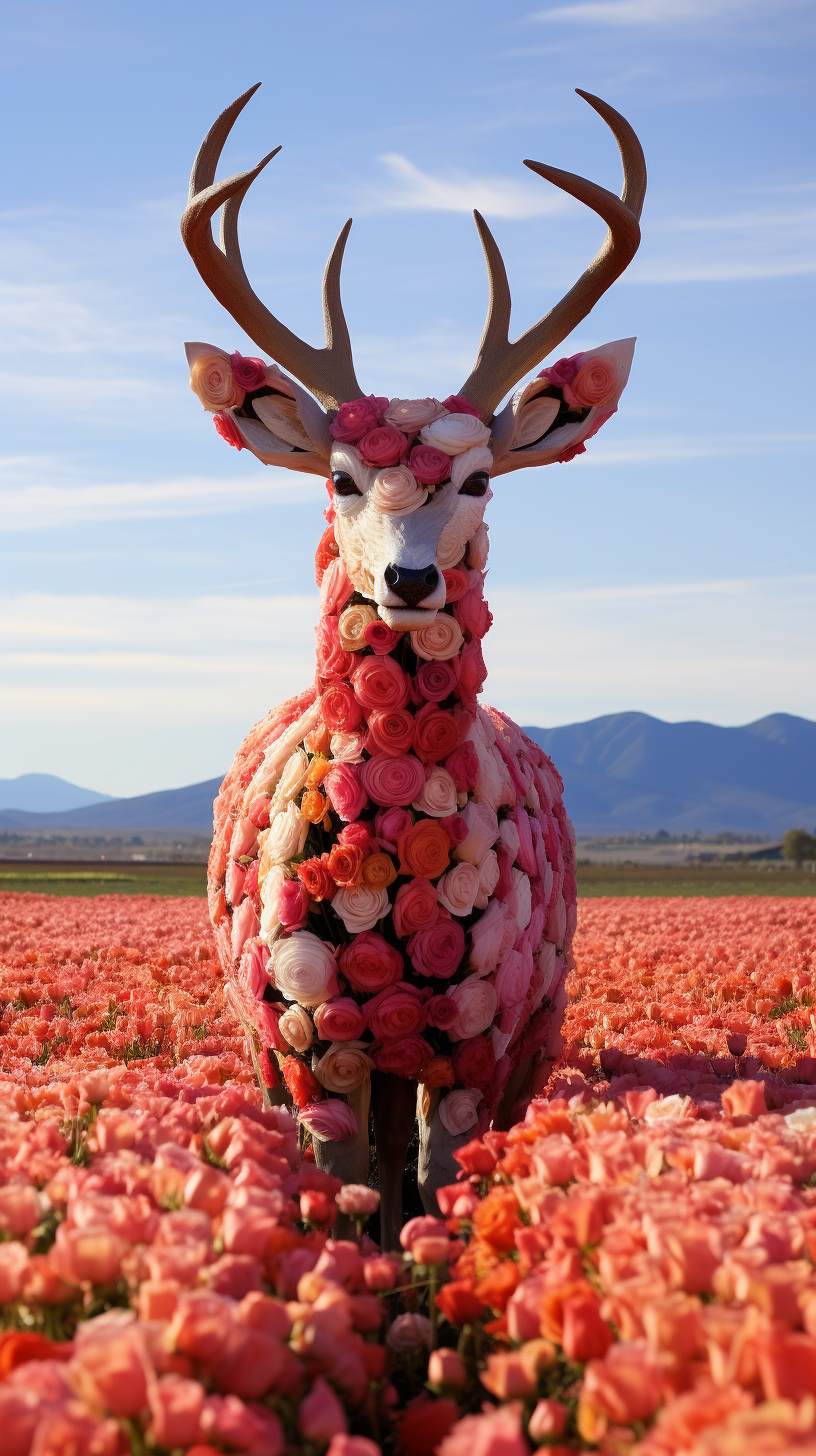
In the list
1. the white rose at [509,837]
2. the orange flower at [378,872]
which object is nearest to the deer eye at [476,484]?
the white rose at [509,837]

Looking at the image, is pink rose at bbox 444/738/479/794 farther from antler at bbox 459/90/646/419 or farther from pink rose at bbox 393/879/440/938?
antler at bbox 459/90/646/419

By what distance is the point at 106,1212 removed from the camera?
2598 mm

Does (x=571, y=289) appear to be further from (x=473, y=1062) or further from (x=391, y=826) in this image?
(x=473, y=1062)

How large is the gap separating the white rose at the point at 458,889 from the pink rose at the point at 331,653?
723 millimetres

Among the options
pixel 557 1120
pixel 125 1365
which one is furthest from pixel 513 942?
pixel 125 1365

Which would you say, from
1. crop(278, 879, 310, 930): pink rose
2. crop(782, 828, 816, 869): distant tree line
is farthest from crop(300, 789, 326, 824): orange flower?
crop(782, 828, 816, 869): distant tree line

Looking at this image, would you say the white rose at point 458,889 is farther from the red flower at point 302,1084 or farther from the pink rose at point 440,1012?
the red flower at point 302,1084

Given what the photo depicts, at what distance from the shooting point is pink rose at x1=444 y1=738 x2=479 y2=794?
4.89 m

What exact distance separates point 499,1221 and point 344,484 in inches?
124

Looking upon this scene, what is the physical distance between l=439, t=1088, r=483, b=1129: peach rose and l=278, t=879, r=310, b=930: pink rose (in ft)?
2.89

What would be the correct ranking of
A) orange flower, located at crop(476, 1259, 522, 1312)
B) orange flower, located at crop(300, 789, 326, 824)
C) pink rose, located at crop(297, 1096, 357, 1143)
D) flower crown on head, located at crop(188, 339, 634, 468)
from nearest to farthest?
orange flower, located at crop(476, 1259, 522, 1312) < pink rose, located at crop(297, 1096, 357, 1143) < orange flower, located at crop(300, 789, 326, 824) < flower crown on head, located at crop(188, 339, 634, 468)

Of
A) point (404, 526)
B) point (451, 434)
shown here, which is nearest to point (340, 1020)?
point (404, 526)

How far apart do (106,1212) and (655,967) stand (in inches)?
380

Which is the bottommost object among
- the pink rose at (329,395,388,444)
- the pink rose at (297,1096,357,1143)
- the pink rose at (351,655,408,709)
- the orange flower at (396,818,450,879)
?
the pink rose at (297,1096,357,1143)
